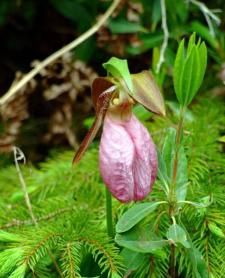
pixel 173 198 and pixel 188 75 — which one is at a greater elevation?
pixel 188 75

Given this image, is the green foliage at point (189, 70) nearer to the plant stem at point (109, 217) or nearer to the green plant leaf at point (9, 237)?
the plant stem at point (109, 217)

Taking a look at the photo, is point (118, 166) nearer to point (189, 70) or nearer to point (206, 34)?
point (189, 70)

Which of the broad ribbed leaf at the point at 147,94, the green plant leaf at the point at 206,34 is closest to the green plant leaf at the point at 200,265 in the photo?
the broad ribbed leaf at the point at 147,94

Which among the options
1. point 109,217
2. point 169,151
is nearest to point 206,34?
point 169,151

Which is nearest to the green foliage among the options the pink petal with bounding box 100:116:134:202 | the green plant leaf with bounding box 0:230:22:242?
the pink petal with bounding box 100:116:134:202

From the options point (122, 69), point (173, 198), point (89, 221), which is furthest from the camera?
point (89, 221)
